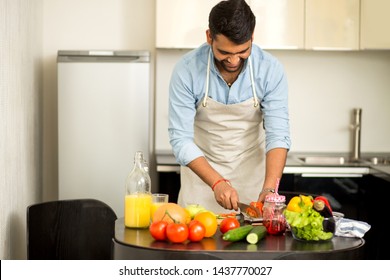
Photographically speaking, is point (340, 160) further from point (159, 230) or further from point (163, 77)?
point (159, 230)

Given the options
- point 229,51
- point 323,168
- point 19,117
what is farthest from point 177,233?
point 323,168

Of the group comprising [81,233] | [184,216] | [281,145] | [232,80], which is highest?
[232,80]

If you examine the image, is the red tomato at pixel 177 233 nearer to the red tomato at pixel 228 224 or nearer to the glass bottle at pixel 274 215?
the red tomato at pixel 228 224

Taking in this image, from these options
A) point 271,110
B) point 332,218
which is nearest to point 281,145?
point 271,110

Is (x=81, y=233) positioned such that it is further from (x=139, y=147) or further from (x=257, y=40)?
(x=257, y=40)

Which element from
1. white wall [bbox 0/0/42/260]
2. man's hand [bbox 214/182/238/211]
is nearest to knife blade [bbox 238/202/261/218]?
man's hand [bbox 214/182/238/211]

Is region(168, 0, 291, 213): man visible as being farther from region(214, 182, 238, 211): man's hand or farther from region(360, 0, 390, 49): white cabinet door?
region(360, 0, 390, 49): white cabinet door

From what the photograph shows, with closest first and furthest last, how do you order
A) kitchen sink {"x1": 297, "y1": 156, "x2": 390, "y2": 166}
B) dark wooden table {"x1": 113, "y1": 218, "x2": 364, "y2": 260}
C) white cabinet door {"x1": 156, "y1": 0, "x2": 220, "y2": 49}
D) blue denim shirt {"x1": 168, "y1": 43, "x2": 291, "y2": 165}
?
dark wooden table {"x1": 113, "y1": 218, "x2": 364, "y2": 260} < blue denim shirt {"x1": 168, "y1": 43, "x2": 291, "y2": 165} < white cabinet door {"x1": 156, "y1": 0, "x2": 220, "y2": 49} < kitchen sink {"x1": 297, "y1": 156, "x2": 390, "y2": 166}

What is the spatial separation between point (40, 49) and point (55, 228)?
1.62 m

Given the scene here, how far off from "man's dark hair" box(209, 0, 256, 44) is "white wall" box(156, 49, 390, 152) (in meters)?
2.14

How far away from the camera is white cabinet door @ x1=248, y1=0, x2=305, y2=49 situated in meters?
4.64

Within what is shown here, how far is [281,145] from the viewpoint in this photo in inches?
126

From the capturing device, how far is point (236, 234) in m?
2.44

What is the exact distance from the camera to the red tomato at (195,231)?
7.97 ft
